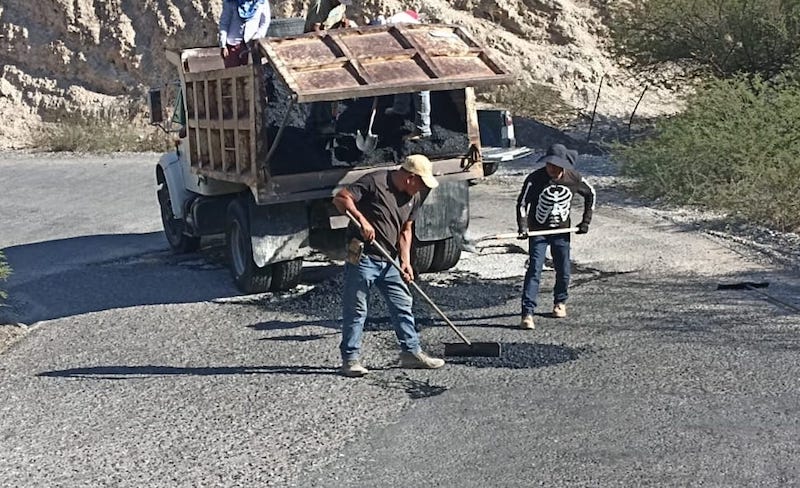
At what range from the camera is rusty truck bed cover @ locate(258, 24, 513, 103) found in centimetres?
923

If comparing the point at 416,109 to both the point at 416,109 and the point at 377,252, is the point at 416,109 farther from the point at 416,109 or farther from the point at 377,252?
the point at 377,252

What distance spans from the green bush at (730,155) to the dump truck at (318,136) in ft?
15.5

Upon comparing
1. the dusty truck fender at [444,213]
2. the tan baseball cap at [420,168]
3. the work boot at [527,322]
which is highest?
the tan baseball cap at [420,168]

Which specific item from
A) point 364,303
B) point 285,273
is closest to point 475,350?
point 364,303

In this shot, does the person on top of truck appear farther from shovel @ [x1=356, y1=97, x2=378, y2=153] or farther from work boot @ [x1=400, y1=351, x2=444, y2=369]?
work boot @ [x1=400, y1=351, x2=444, y2=369]

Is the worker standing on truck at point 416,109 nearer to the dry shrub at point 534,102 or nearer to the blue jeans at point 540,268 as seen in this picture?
the blue jeans at point 540,268

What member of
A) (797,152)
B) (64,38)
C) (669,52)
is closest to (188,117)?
(797,152)

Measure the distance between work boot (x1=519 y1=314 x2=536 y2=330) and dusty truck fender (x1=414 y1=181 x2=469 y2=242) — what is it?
188 centimetres

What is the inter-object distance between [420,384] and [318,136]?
3401mm

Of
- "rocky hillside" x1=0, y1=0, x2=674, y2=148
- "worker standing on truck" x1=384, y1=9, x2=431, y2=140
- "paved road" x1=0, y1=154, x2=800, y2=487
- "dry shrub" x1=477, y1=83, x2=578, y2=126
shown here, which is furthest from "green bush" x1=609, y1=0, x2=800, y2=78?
"worker standing on truck" x1=384, y1=9, x2=431, y2=140

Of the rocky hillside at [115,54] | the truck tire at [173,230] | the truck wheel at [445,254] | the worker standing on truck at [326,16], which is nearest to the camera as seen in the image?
the worker standing on truck at [326,16]

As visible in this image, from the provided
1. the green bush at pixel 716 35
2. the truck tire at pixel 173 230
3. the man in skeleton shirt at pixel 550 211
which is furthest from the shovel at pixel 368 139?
the green bush at pixel 716 35

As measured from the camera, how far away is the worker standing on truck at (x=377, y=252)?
7.98 metres

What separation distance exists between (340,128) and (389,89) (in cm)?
151
